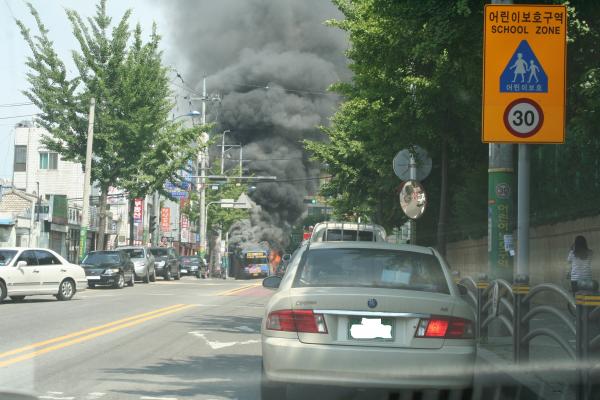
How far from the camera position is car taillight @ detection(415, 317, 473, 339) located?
6.35m

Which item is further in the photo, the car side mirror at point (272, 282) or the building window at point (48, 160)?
the building window at point (48, 160)

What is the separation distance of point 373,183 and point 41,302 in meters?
12.8

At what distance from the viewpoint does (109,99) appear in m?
40.3

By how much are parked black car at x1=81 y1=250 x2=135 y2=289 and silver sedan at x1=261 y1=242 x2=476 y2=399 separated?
2615 cm

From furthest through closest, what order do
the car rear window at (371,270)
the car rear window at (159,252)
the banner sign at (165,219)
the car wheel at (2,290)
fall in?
the banner sign at (165,219), the car rear window at (159,252), the car wheel at (2,290), the car rear window at (371,270)

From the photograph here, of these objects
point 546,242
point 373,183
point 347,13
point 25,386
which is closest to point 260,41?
point 373,183

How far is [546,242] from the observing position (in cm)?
1894

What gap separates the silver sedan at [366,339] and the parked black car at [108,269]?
26.2 metres

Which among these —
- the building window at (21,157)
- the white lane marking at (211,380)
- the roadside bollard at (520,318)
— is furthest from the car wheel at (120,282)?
the building window at (21,157)

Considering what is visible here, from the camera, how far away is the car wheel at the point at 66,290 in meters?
23.0

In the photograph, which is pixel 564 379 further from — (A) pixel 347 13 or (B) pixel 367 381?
(A) pixel 347 13

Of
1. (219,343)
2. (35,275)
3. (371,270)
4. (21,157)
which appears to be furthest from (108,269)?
(21,157)

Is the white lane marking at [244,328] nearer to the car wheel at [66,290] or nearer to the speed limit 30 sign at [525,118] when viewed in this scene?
the speed limit 30 sign at [525,118]

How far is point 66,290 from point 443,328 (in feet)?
60.4
